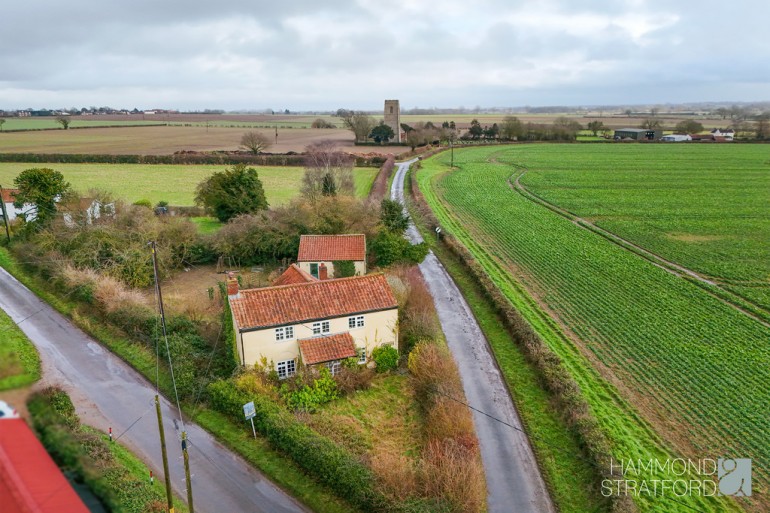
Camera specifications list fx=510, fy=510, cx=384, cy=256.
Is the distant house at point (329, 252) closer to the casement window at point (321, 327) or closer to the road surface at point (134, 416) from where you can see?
the casement window at point (321, 327)

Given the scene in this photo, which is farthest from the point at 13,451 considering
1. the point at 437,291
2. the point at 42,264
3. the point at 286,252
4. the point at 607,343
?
the point at 42,264

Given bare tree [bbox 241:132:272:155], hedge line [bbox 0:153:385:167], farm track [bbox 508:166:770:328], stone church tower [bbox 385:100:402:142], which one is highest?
stone church tower [bbox 385:100:402:142]

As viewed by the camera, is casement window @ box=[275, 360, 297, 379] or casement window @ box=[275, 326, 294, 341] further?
casement window @ box=[275, 360, 297, 379]

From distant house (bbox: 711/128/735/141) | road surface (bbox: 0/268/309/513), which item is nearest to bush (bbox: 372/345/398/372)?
road surface (bbox: 0/268/309/513)

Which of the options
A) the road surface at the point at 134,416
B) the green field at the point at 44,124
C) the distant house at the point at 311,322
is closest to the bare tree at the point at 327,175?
the road surface at the point at 134,416

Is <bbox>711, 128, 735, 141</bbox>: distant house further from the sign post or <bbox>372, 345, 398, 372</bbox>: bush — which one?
the sign post

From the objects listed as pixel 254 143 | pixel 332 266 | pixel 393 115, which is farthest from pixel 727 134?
pixel 332 266
